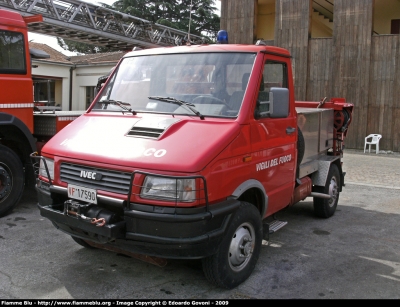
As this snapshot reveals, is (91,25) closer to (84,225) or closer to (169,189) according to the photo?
(84,225)

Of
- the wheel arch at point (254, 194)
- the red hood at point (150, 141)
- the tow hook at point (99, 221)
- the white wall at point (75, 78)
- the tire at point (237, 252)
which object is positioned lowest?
the tire at point (237, 252)

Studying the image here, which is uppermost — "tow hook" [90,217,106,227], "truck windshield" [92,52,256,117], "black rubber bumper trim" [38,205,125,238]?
"truck windshield" [92,52,256,117]

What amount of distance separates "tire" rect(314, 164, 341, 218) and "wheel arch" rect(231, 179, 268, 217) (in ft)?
7.96

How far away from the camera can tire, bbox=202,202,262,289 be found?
154 inches

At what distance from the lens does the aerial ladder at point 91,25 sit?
1467 centimetres

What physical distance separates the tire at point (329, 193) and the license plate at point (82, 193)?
161 inches

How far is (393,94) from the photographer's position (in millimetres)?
15500

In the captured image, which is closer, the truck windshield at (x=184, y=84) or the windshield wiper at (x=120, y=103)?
the truck windshield at (x=184, y=84)

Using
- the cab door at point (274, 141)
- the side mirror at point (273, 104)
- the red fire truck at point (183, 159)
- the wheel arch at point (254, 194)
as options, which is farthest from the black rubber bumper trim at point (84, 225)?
the side mirror at point (273, 104)

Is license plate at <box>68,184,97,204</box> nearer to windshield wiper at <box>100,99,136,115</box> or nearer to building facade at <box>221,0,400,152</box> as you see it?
windshield wiper at <box>100,99,136,115</box>

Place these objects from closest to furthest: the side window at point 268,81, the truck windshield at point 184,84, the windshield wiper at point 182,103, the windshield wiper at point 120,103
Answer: the windshield wiper at point 182,103 < the truck windshield at point 184,84 < the side window at point 268,81 < the windshield wiper at point 120,103

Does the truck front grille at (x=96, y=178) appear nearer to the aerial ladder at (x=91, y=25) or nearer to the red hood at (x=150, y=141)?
the red hood at (x=150, y=141)

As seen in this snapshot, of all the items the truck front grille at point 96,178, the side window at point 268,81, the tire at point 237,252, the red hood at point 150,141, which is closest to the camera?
the red hood at point 150,141

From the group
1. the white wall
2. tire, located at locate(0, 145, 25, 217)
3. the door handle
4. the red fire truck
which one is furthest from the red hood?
the white wall
